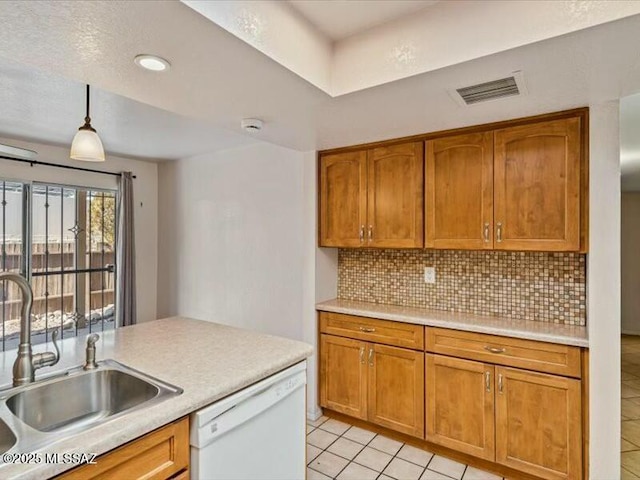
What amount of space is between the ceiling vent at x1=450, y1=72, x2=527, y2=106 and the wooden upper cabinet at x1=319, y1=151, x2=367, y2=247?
1043 millimetres

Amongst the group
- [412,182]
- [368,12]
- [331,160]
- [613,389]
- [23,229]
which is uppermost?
[368,12]

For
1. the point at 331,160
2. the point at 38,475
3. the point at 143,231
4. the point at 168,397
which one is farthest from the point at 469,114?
the point at 143,231

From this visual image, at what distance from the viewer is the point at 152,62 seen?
1.45m

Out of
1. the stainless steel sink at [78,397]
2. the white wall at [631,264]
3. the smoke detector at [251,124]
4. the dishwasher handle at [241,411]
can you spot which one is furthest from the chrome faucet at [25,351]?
the white wall at [631,264]

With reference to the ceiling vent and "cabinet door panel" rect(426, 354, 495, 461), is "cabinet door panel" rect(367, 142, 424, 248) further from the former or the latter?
"cabinet door panel" rect(426, 354, 495, 461)

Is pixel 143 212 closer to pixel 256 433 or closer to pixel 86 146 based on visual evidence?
pixel 86 146

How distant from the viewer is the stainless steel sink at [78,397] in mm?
1227

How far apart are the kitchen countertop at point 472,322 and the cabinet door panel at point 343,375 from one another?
255mm

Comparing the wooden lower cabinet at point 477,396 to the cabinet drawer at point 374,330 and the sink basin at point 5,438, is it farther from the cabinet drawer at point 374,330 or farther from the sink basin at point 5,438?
the sink basin at point 5,438

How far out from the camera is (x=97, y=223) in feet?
13.0

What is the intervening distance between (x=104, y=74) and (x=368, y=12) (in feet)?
3.85

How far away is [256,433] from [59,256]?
Answer: 3.29 meters

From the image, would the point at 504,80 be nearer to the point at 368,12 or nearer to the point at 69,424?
the point at 368,12

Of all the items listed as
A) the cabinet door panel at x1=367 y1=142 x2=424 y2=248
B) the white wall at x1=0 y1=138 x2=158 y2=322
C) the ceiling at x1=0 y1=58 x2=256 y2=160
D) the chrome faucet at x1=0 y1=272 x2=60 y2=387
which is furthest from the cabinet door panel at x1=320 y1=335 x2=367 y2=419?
the white wall at x1=0 y1=138 x2=158 y2=322
